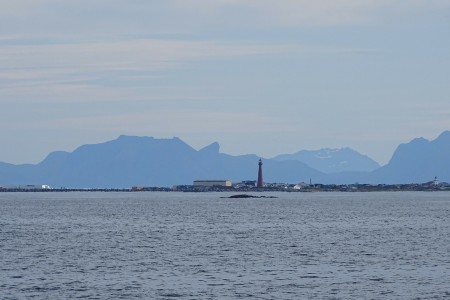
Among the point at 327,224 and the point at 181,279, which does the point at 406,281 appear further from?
the point at 327,224

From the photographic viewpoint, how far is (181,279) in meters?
54.7

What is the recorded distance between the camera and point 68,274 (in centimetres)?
5666

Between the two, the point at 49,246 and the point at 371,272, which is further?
the point at 49,246

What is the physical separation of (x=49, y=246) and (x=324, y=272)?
27719mm

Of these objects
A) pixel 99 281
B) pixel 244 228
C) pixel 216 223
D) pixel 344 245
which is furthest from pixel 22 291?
pixel 216 223

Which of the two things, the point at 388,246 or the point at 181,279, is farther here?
the point at 388,246

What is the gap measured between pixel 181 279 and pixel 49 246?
24.8 m

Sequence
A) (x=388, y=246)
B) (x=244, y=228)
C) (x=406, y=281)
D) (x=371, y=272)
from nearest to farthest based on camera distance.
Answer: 1. (x=406, y=281)
2. (x=371, y=272)
3. (x=388, y=246)
4. (x=244, y=228)

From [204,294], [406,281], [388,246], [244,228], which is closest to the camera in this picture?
[204,294]

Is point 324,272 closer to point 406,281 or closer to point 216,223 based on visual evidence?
point 406,281

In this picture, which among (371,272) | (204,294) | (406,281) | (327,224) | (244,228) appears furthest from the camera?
(327,224)

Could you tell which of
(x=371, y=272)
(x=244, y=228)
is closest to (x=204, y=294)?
(x=371, y=272)

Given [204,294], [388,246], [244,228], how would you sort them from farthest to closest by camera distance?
[244,228]
[388,246]
[204,294]

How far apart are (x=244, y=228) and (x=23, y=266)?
144ft
